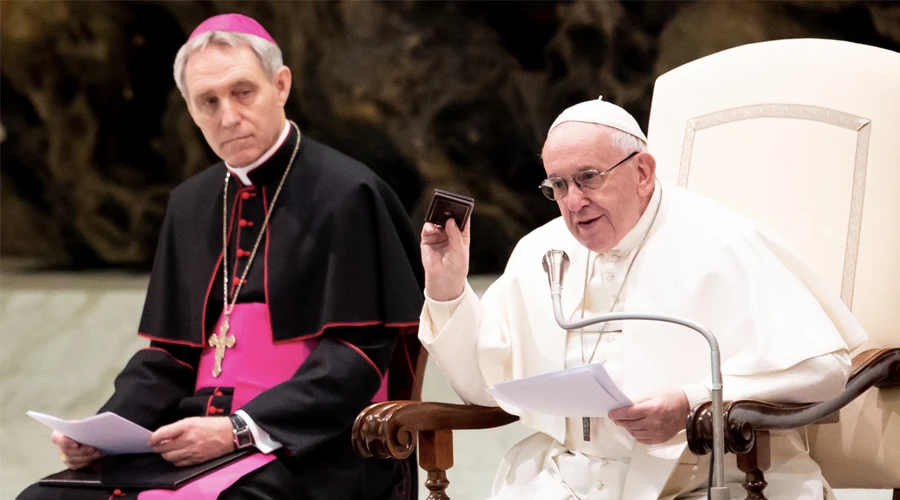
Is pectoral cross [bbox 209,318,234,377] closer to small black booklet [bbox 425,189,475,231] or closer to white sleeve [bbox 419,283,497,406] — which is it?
white sleeve [bbox 419,283,497,406]

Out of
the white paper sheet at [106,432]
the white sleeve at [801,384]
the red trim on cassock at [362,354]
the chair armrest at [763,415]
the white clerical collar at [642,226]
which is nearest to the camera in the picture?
the chair armrest at [763,415]

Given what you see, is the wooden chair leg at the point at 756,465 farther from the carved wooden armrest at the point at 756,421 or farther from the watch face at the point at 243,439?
the watch face at the point at 243,439

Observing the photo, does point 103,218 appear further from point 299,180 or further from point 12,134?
point 299,180

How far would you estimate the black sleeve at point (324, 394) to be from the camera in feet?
11.1

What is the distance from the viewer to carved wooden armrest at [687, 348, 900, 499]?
248 centimetres

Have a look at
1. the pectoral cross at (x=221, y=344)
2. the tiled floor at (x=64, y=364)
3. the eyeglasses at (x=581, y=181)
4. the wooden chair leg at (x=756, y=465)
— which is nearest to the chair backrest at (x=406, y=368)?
the pectoral cross at (x=221, y=344)

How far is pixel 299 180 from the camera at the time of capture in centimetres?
386

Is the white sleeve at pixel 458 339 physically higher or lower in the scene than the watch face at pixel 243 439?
higher

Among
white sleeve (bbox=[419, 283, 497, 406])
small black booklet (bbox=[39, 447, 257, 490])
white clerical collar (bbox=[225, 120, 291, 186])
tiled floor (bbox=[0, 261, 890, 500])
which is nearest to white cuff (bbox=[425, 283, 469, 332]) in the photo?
white sleeve (bbox=[419, 283, 497, 406])

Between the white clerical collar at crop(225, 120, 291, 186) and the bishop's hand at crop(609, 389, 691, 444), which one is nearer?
the bishop's hand at crop(609, 389, 691, 444)

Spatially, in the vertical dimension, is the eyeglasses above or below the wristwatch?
above

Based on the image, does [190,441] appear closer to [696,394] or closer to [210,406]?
[210,406]

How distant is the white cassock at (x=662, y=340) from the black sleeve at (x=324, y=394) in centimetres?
44

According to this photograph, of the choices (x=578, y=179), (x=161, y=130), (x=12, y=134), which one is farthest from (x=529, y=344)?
(x=12, y=134)
